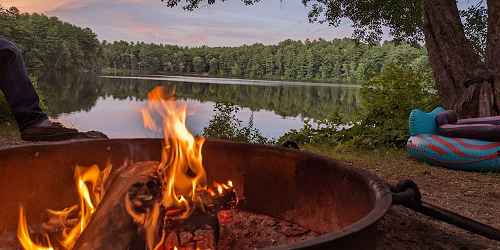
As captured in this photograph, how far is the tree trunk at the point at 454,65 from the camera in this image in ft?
27.5

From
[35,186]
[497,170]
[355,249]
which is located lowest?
[497,170]

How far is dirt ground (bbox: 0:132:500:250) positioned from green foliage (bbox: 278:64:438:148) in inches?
25.0

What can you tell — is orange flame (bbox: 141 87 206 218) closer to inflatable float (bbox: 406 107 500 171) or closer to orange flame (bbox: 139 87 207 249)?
orange flame (bbox: 139 87 207 249)

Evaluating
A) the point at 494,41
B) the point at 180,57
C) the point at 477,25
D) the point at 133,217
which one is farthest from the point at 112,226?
the point at 180,57

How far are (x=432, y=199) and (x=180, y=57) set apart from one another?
288 feet

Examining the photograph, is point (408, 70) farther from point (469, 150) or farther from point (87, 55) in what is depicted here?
point (87, 55)

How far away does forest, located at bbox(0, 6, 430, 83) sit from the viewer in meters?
77.5

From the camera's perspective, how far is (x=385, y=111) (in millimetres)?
9430

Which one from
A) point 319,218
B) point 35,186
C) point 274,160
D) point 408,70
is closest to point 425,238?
point 319,218

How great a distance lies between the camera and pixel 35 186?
298 centimetres

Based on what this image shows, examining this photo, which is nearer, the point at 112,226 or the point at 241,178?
the point at 112,226

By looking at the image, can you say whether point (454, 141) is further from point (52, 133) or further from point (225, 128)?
point (52, 133)

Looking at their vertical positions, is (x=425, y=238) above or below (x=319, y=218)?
below

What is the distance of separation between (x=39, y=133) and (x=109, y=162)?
2.82ft
